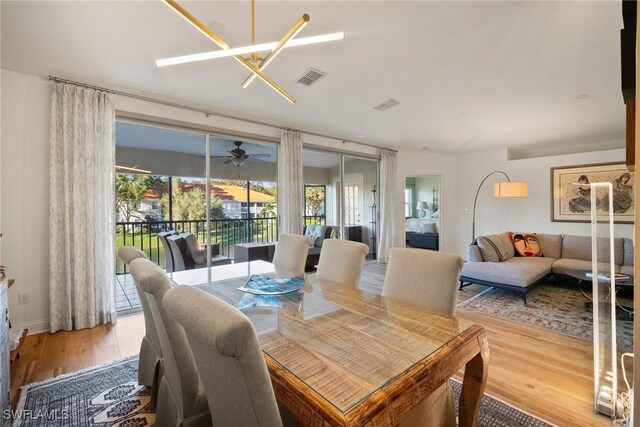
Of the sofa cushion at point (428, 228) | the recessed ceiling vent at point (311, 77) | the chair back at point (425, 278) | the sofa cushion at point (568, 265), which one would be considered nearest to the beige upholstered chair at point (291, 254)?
the chair back at point (425, 278)

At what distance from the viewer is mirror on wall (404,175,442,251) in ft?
24.0

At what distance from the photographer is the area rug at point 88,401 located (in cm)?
171

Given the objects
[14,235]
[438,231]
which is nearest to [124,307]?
[14,235]

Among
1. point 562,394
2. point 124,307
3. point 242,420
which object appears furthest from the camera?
point 124,307

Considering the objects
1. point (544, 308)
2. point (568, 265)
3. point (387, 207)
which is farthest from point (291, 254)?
point (568, 265)

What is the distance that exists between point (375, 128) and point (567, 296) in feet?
12.2

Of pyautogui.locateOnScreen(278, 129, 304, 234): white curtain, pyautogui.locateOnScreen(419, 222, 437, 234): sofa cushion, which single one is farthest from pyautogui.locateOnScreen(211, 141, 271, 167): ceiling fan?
pyautogui.locateOnScreen(419, 222, 437, 234): sofa cushion

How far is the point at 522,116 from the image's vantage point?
4.29 m

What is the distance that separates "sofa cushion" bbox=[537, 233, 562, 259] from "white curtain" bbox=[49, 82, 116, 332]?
6526 mm

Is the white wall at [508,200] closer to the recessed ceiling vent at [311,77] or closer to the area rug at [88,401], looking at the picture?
the recessed ceiling vent at [311,77]

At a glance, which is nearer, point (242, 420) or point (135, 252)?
point (242, 420)

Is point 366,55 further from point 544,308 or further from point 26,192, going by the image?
point 544,308

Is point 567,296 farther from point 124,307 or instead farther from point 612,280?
point 124,307

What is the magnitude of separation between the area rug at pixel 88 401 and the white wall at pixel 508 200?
22.3ft
